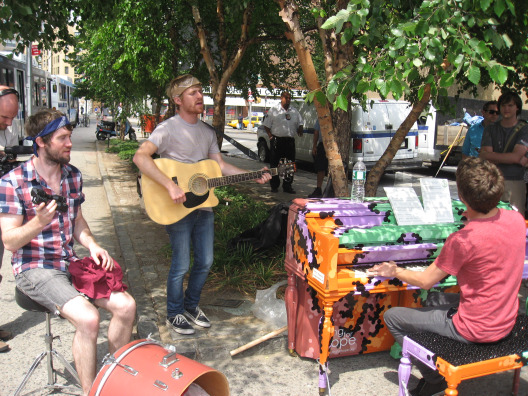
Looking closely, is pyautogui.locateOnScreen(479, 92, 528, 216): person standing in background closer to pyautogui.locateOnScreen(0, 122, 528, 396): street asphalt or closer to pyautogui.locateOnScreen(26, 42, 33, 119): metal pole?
pyautogui.locateOnScreen(0, 122, 528, 396): street asphalt

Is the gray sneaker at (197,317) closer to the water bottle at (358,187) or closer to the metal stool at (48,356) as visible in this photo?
the metal stool at (48,356)

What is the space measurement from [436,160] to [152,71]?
846 centimetres

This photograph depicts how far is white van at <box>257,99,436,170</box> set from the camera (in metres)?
12.2

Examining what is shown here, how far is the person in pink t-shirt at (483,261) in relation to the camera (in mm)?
2742

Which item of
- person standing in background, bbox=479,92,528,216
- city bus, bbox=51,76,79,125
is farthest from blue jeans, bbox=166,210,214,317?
city bus, bbox=51,76,79,125

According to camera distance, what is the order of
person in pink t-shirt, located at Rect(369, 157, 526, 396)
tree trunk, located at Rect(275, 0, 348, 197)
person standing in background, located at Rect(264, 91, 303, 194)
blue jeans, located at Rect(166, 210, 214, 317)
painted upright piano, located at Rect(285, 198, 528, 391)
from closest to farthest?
1. person in pink t-shirt, located at Rect(369, 157, 526, 396)
2. painted upright piano, located at Rect(285, 198, 528, 391)
3. blue jeans, located at Rect(166, 210, 214, 317)
4. tree trunk, located at Rect(275, 0, 348, 197)
5. person standing in background, located at Rect(264, 91, 303, 194)

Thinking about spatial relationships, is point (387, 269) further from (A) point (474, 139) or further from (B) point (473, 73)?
(A) point (474, 139)

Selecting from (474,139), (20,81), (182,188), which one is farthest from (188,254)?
(20,81)

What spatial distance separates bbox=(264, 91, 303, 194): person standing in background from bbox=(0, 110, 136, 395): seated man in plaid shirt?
22.2 feet

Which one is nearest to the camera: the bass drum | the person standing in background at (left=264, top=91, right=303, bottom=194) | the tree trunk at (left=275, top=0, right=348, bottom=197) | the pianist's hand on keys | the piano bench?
the bass drum

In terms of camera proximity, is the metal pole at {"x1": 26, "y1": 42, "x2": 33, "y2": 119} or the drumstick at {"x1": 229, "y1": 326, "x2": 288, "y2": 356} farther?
the metal pole at {"x1": 26, "y1": 42, "x2": 33, "y2": 119}

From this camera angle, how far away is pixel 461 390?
11.4ft

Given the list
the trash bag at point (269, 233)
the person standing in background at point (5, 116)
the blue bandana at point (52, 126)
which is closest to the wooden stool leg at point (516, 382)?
the trash bag at point (269, 233)

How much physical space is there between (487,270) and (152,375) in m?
1.81
